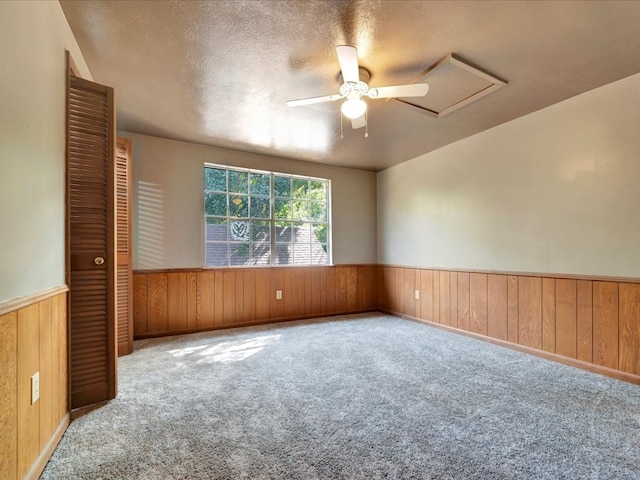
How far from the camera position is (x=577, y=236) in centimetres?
277

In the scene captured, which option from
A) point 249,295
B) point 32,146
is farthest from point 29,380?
point 249,295

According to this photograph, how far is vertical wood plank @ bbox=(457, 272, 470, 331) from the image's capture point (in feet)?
12.3

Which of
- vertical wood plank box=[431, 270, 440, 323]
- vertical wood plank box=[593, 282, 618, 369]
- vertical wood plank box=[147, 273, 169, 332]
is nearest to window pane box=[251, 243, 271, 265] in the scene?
vertical wood plank box=[147, 273, 169, 332]

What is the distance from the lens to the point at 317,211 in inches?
195

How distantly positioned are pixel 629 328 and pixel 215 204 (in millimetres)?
4325

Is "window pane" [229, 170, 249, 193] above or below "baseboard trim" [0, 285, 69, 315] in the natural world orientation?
above

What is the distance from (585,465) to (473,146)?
315 centimetres

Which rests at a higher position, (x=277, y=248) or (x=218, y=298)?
(x=277, y=248)

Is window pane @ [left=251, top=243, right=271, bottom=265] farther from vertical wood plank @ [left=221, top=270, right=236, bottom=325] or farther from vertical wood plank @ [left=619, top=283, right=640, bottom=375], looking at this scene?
vertical wood plank @ [left=619, top=283, right=640, bottom=375]

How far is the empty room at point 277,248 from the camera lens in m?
1.48

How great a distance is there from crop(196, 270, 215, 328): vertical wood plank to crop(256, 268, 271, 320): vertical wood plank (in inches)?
23.8

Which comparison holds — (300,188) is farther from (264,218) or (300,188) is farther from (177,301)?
(177,301)

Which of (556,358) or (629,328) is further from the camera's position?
(556,358)

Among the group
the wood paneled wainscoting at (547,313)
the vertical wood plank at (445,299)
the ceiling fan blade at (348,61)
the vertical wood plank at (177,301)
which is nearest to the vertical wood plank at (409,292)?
the wood paneled wainscoting at (547,313)
